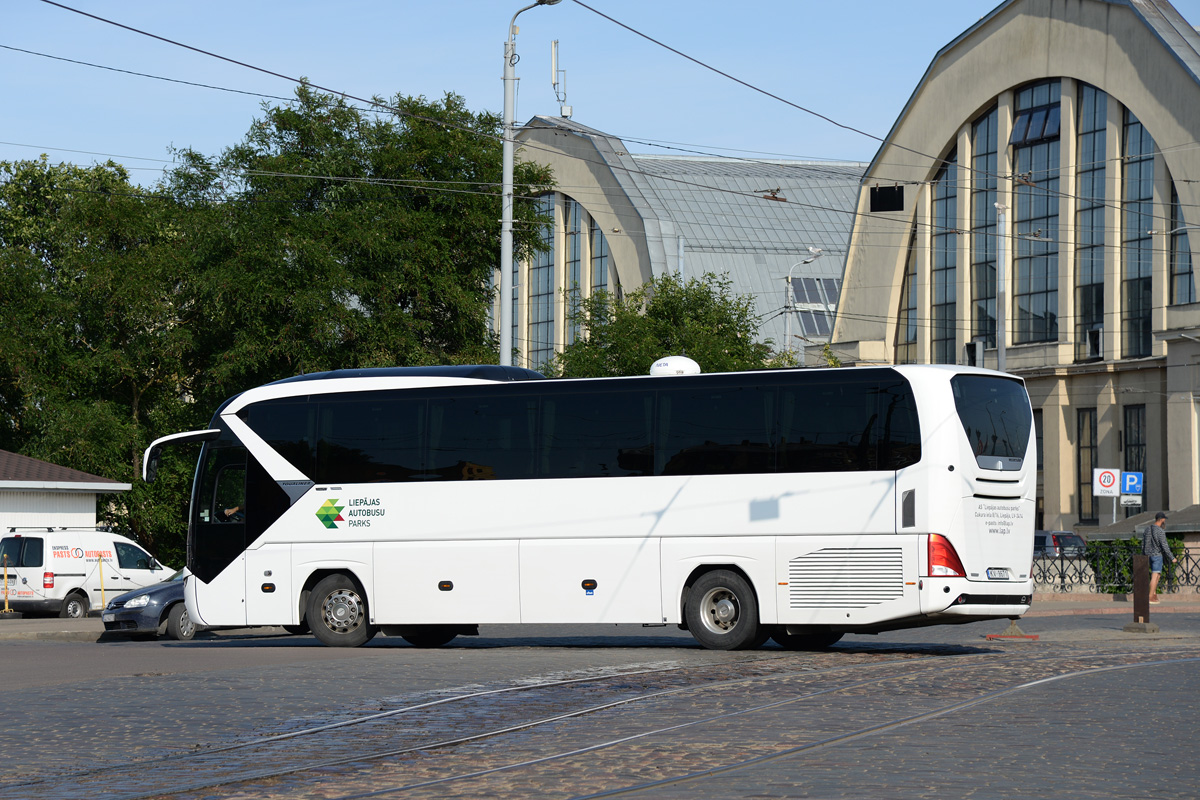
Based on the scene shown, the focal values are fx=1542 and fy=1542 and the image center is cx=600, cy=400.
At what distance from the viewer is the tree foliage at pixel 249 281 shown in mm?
36406

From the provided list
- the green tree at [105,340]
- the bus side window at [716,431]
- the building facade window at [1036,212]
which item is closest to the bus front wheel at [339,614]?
the bus side window at [716,431]

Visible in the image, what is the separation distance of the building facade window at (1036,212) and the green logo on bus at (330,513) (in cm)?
4293

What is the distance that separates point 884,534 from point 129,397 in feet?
96.3

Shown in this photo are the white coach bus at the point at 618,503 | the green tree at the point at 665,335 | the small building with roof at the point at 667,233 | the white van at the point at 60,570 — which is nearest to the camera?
the white coach bus at the point at 618,503

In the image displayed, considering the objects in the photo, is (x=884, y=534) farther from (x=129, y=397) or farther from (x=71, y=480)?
(x=129, y=397)

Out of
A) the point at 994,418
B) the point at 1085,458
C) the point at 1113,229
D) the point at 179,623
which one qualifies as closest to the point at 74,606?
→ the point at 179,623

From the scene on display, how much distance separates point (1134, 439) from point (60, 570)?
38.5m

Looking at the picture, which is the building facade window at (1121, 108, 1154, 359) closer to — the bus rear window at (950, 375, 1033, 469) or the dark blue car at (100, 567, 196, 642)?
the bus rear window at (950, 375, 1033, 469)

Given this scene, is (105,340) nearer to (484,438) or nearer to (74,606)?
(74,606)

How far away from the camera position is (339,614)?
21062 millimetres

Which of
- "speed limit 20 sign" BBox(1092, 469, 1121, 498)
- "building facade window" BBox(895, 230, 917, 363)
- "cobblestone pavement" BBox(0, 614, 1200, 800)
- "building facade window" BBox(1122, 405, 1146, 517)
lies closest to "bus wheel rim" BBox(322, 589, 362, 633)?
"cobblestone pavement" BBox(0, 614, 1200, 800)

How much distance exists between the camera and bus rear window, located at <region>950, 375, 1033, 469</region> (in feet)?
59.9

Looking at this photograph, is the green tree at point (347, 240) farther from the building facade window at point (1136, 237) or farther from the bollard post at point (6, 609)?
the building facade window at point (1136, 237)

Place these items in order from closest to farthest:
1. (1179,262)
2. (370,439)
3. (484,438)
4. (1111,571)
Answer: (484,438) → (370,439) → (1111,571) → (1179,262)
